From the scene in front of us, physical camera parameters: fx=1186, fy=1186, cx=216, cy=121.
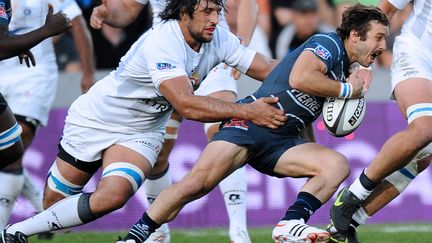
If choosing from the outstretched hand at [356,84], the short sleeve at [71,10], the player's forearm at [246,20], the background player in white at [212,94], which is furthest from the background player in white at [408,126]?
the short sleeve at [71,10]

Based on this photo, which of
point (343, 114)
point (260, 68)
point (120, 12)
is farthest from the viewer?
point (120, 12)

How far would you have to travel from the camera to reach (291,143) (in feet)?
27.3

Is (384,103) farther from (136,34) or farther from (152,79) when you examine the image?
(152,79)

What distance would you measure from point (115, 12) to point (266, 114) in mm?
2110

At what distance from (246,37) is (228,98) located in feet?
1.84

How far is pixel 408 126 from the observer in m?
8.67

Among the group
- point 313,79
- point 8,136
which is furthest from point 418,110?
point 8,136

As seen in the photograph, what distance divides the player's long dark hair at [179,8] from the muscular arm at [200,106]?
0.53 m

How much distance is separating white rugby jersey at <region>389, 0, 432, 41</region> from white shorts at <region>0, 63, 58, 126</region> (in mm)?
3633

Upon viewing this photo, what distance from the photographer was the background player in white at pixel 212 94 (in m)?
9.48

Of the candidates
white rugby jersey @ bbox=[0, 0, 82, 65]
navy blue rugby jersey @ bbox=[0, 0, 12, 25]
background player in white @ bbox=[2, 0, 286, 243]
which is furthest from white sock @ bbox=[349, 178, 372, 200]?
white rugby jersey @ bbox=[0, 0, 82, 65]

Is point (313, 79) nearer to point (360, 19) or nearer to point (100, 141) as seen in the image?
point (360, 19)

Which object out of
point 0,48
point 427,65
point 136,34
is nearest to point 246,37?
point 427,65

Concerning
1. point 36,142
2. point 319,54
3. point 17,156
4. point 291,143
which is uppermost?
point 319,54
